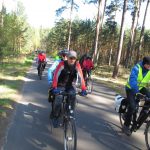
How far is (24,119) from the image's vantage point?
9102mm

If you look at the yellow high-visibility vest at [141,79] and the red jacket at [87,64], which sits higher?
the yellow high-visibility vest at [141,79]

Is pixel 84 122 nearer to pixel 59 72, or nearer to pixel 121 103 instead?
pixel 121 103

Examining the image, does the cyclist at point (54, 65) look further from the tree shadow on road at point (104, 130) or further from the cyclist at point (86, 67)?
the cyclist at point (86, 67)

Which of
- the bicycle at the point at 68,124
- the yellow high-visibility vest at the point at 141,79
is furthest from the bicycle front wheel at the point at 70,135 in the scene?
the yellow high-visibility vest at the point at 141,79

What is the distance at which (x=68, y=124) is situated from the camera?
6.48 m

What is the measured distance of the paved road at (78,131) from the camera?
7020mm

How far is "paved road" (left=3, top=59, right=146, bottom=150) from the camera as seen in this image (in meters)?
7.02

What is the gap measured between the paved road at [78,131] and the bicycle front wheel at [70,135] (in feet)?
1.38

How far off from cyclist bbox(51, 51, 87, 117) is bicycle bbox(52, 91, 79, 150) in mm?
130

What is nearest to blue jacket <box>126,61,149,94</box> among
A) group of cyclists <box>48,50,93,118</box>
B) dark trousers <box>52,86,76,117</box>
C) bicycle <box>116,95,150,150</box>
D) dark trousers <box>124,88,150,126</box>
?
dark trousers <box>124,88,150,126</box>

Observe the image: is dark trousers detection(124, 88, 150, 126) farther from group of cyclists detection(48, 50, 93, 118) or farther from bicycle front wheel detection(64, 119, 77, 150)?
bicycle front wheel detection(64, 119, 77, 150)

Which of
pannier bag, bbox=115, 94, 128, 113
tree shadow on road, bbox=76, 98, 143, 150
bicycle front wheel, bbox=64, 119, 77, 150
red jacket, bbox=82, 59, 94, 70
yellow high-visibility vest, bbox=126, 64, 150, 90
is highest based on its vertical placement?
yellow high-visibility vest, bbox=126, 64, 150, 90

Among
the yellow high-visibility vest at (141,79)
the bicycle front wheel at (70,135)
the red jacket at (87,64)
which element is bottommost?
the bicycle front wheel at (70,135)

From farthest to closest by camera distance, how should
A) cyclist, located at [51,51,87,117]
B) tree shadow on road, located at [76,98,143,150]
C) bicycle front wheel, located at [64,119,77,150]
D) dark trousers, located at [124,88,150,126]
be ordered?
dark trousers, located at [124,88,150,126] → tree shadow on road, located at [76,98,143,150] → cyclist, located at [51,51,87,117] → bicycle front wheel, located at [64,119,77,150]
